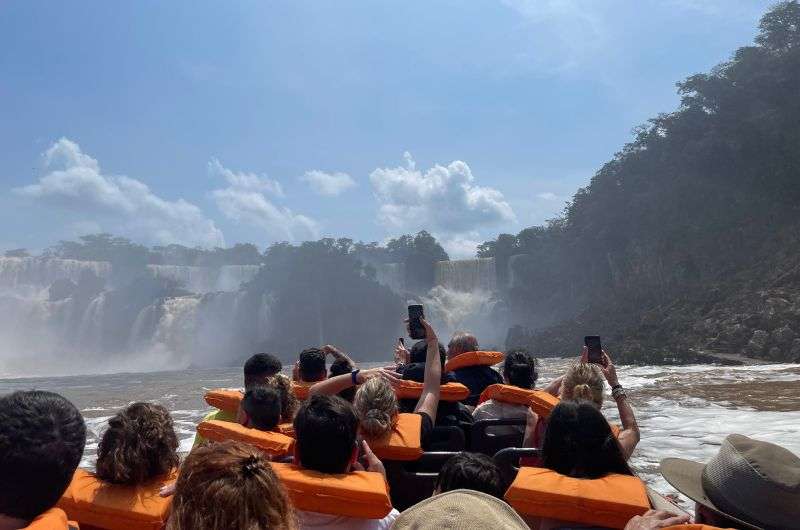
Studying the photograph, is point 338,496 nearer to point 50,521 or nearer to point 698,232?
point 50,521

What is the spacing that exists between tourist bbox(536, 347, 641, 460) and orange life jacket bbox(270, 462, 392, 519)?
5.54 feet

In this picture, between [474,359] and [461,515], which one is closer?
[461,515]

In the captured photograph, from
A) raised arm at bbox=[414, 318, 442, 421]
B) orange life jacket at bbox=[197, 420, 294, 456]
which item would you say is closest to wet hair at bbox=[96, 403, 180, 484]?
orange life jacket at bbox=[197, 420, 294, 456]

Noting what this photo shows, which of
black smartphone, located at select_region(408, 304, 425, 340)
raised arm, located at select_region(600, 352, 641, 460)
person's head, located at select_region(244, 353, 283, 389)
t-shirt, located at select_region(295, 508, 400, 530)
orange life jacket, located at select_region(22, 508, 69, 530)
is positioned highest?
black smartphone, located at select_region(408, 304, 425, 340)

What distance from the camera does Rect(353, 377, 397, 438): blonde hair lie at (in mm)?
3357

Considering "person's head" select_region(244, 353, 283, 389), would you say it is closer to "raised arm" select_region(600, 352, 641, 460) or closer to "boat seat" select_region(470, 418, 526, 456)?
"boat seat" select_region(470, 418, 526, 456)

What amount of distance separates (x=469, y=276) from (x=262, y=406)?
2400 inches

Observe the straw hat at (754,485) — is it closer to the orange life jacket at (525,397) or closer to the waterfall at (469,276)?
the orange life jacket at (525,397)

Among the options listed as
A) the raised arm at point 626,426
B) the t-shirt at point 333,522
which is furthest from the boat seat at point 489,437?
the t-shirt at point 333,522

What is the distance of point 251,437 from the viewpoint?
327 centimetres

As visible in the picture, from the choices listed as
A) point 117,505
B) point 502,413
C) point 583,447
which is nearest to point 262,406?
point 117,505

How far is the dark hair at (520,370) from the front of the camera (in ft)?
15.5

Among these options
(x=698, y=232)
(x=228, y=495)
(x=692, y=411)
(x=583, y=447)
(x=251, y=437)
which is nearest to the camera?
(x=228, y=495)

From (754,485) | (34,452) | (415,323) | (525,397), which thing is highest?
(415,323)
